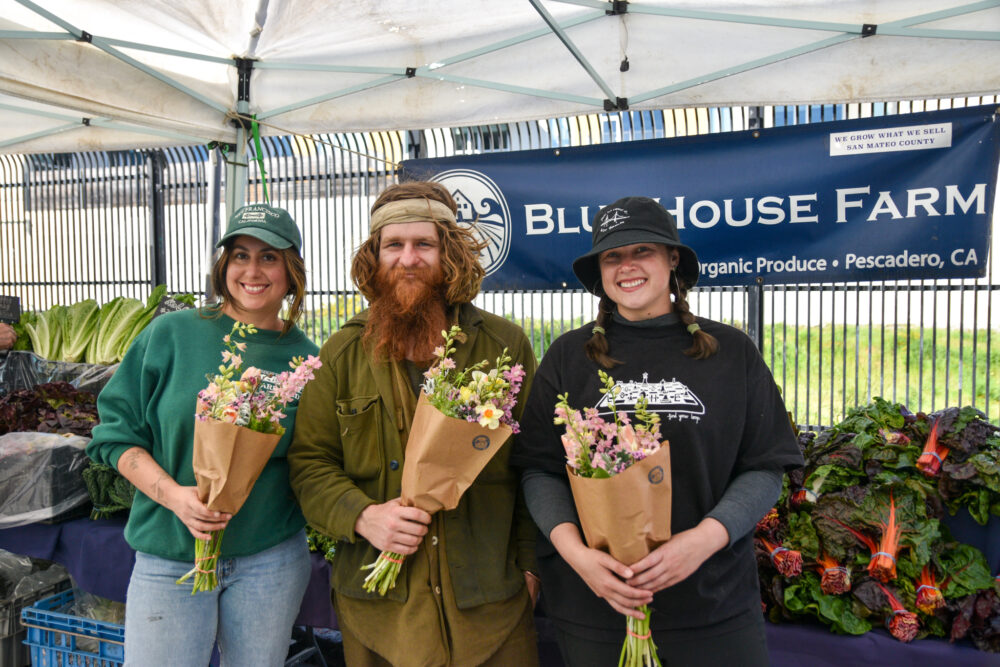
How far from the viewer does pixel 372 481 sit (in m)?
2.24

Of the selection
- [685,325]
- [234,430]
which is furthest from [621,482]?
[234,430]

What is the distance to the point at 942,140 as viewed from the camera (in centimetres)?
362

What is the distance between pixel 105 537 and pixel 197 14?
275 cm

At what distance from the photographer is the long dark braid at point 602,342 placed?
7.02 ft

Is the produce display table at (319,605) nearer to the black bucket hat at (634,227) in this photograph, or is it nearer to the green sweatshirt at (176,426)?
the green sweatshirt at (176,426)

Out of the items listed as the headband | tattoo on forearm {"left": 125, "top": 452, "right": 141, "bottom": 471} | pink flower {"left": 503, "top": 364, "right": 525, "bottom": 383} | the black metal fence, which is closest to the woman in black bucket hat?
pink flower {"left": 503, "top": 364, "right": 525, "bottom": 383}

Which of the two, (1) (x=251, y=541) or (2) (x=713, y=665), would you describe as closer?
(2) (x=713, y=665)

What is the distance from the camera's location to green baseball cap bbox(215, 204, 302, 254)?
2.47 meters

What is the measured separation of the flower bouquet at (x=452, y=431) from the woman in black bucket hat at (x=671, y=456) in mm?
291

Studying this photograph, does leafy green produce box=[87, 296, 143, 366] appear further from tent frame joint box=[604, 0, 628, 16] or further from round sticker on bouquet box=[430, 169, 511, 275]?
tent frame joint box=[604, 0, 628, 16]

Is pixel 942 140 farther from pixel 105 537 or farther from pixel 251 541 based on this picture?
pixel 105 537

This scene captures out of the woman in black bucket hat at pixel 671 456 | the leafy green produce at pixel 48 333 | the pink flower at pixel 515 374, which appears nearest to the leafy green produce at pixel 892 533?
the woman in black bucket hat at pixel 671 456

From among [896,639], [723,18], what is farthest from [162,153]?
[896,639]

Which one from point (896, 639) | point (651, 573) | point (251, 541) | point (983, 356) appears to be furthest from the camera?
point (983, 356)
